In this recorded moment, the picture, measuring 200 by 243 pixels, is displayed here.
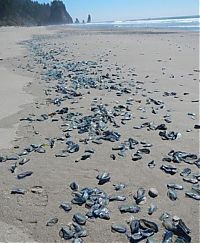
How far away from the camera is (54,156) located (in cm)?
537

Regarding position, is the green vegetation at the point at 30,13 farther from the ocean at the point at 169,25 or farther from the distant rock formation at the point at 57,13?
the ocean at the point at 169,25

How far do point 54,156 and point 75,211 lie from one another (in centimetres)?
156

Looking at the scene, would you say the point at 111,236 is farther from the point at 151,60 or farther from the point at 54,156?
the point at 151,60

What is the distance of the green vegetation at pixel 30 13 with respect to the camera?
3907 inches

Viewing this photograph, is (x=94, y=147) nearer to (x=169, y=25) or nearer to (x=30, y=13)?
(x=169, y=25)

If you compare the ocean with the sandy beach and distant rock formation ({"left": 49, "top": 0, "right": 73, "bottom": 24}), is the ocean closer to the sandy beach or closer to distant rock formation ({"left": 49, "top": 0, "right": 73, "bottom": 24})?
the sandy beach

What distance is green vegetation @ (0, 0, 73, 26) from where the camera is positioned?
99.2 metres

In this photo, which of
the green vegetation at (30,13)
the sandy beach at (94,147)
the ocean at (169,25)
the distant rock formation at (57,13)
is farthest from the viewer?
the distant rock formation at (57,13)

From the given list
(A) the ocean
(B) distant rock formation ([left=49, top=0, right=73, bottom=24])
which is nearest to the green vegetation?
(B) distant rock formation ([left=49, top=0, right=73, bottom=24])

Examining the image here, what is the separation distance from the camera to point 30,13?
131 m

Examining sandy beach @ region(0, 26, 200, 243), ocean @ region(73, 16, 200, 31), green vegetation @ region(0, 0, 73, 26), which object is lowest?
sandy beach @ region(0, 26, 200, 243)

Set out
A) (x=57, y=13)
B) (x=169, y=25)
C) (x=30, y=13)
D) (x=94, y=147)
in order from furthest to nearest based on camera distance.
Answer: (x=57, y=13) → (x=30, y=13) → (x=169, y=25) → (x=94, y=147)

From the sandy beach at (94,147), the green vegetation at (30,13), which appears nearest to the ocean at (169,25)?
the green vegetation at (30,13)

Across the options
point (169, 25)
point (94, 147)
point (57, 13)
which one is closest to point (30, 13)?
point (57, 13)
